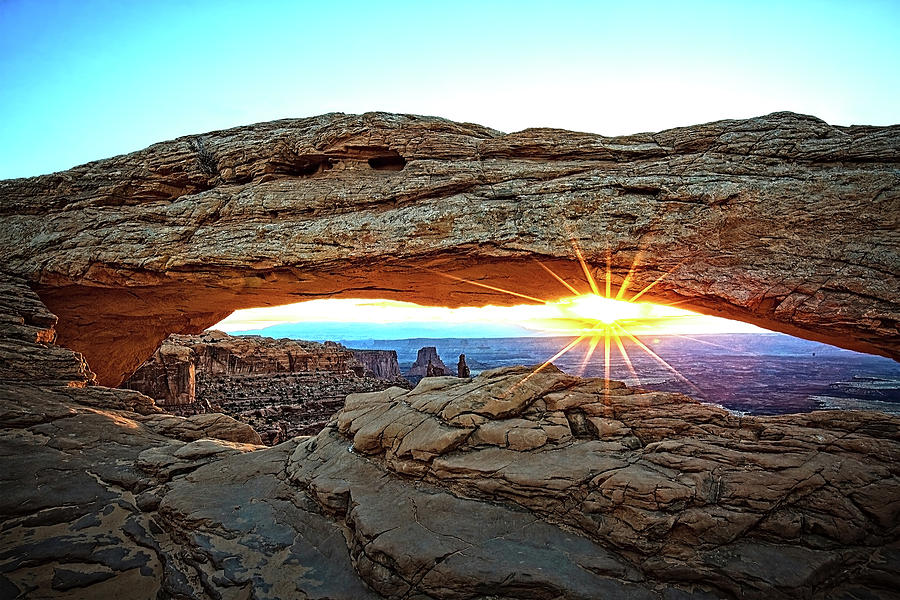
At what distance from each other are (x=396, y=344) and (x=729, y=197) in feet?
604

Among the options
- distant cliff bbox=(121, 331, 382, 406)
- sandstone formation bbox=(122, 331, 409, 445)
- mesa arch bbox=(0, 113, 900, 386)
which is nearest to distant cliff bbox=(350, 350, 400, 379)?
sandstone formation bbox=(122, 331, 409, 445)

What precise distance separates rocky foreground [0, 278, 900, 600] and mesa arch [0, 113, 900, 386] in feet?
8.94

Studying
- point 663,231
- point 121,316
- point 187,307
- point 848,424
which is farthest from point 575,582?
point 121,316

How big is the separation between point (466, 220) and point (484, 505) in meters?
6.14

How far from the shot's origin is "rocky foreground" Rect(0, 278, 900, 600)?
5277mm

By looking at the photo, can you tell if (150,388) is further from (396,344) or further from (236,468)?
(396,344)

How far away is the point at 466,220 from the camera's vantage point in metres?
9.86

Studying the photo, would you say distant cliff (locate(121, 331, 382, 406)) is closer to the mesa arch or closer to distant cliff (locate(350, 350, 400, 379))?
distant cliff (locate(350, 350, 400, 379))

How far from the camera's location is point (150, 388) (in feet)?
85.7

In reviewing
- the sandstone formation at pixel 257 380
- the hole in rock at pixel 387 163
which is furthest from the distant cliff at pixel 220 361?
the hole in rock at pixel 387 163

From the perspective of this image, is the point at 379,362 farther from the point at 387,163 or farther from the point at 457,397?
the point at 457,397

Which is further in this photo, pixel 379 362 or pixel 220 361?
pixel 379 362

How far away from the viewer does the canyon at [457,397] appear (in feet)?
18.3

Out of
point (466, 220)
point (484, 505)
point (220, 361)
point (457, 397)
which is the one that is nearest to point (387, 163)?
point (466, 220)
